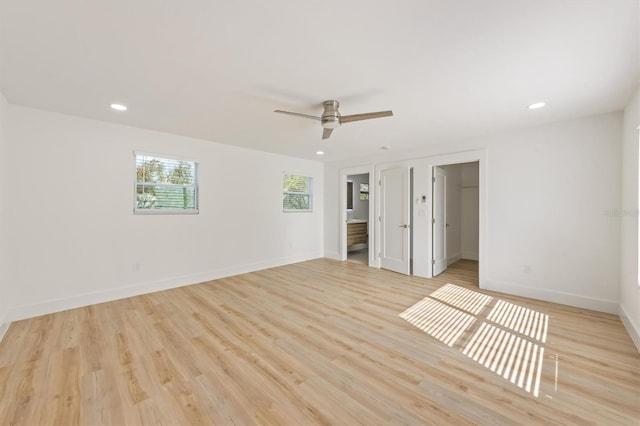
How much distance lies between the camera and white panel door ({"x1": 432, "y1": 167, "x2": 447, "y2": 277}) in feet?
16.2

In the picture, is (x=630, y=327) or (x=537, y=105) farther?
(x=537, y=105)

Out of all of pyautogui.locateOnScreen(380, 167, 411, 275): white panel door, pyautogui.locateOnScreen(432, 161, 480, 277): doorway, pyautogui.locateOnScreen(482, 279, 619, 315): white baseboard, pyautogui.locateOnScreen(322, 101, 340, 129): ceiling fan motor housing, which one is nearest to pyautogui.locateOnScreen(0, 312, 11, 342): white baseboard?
pyautogui.locateOnScreen(322, 101, 340, 129): ceiling fan motor housing

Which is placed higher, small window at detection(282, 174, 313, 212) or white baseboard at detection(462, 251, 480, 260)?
small window at detection(282, 174, 313, 212)

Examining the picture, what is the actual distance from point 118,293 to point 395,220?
4851 mm

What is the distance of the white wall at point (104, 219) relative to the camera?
124 inches

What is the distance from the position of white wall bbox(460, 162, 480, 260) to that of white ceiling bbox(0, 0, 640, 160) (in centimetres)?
322

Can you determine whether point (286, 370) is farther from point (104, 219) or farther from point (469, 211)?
point (469, 211)

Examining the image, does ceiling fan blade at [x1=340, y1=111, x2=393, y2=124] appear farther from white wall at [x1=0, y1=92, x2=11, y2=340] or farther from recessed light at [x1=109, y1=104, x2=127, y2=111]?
white wall at [x1=0, y1=92, x2=11, y2=340]

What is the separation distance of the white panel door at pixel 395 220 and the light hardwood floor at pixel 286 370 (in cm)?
206

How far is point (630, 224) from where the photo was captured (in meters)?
2.82

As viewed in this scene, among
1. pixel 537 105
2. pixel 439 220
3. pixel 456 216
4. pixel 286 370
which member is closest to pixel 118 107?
pixel 286 370

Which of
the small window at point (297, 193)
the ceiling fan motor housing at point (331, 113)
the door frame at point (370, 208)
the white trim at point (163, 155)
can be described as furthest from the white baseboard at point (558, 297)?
the white trim at point (163, 155)

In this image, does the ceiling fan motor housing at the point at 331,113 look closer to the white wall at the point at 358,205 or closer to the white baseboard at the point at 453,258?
the white baseboard at the point at 453,258

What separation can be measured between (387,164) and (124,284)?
5.06 m
